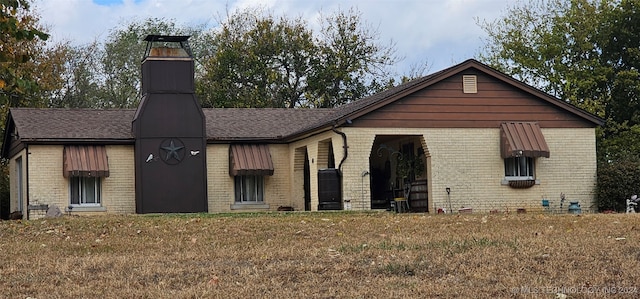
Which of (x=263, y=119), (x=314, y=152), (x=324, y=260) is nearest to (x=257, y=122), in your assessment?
(x=263, y=119)

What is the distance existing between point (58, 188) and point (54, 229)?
39.4ft

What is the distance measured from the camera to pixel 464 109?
2806cm

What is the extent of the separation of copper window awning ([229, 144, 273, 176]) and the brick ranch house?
44mm

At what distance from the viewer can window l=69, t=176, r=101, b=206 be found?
29953 millimetres

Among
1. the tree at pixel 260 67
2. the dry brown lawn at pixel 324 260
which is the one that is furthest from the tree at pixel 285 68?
→ the dry brown lawn at pixel 324 260

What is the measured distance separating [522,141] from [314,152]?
6.11 metres

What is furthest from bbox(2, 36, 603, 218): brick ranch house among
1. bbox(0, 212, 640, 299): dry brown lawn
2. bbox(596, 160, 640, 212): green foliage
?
bbox(0, 212, 640, 299): dry brown lawn

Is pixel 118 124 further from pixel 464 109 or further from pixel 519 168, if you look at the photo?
pixel 519 168

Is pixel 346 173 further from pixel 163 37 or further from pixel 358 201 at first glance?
pixel 163 37

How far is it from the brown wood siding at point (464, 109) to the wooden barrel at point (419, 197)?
2.19 m

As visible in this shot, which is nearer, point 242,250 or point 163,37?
point 242,250

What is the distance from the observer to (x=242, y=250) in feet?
47.1

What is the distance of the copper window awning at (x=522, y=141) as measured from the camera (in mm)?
27609

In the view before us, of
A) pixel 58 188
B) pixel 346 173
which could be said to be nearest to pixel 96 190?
pixel 58 188
